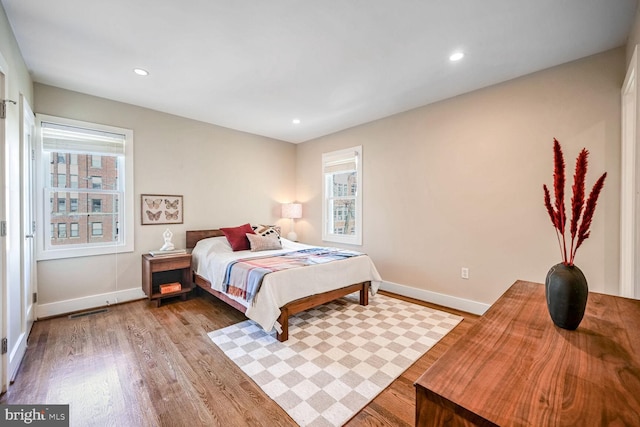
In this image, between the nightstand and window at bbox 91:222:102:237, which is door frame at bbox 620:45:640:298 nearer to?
the nightstand

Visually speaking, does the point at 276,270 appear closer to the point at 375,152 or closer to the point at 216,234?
the point at 216,234

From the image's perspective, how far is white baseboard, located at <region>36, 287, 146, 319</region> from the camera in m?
2.96

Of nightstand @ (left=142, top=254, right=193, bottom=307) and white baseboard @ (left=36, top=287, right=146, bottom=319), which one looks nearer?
white baseboard @ (left=36, top=287, right=146, bottom=319)

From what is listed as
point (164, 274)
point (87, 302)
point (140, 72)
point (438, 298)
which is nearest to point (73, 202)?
point (87, 302)

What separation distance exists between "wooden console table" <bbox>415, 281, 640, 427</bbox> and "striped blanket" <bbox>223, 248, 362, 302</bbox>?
1.98m

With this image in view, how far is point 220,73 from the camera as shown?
2.72 metres

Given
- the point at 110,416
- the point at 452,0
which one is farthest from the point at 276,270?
the point at 452,0

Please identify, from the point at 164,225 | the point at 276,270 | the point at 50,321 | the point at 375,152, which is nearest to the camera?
the point at 276,270

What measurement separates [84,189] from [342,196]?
143 inches

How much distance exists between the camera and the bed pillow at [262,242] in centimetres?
386

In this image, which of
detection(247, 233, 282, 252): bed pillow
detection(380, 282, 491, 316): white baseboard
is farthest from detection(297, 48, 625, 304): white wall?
detection(247, 233, 282, 252): bed pillow

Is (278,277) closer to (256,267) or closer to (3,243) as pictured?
(256,267)

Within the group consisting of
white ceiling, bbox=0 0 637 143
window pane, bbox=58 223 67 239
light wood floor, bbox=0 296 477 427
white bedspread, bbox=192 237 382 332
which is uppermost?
white ceiling, bbox=0 0 637 143

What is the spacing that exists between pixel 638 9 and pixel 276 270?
11.0 feet
